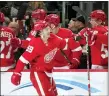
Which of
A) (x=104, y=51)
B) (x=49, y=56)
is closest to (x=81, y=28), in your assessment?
(x=104, y=51)

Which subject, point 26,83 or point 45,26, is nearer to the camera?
point 45,26

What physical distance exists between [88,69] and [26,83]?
63cm

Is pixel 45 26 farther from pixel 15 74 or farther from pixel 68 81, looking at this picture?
pixel 68 81

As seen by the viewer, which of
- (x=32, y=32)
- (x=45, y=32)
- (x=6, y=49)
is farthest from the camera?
(x=6, y=49)

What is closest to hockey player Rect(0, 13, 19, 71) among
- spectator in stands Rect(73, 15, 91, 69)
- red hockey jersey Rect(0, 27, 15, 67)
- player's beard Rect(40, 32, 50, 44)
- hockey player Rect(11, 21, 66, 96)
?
red hockey jersey Rect(0, 27, 15, 67)

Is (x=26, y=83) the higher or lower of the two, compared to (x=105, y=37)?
lower

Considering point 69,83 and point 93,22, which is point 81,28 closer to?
point 93,22

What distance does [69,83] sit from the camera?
4.38 m

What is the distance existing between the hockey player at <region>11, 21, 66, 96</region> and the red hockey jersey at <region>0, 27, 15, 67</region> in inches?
16.0

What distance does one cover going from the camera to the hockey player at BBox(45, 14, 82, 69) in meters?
4.16

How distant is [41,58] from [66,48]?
0.43m

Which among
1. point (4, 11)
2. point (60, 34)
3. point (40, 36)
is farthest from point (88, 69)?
point (4, 11)

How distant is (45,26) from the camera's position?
378 centimetres

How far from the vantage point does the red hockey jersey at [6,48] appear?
4230 millimetres
